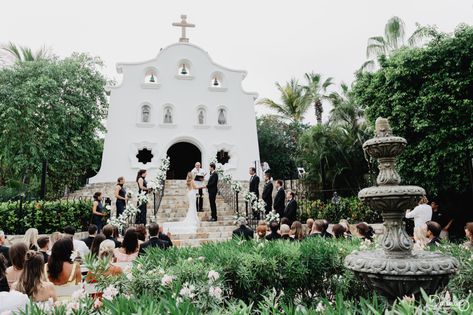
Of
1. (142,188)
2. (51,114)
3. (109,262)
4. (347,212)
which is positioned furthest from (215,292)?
(51,114)

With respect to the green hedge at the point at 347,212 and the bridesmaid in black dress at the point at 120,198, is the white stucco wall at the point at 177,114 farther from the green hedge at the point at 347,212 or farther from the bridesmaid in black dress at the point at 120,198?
the bridesmaid in black dress at the point at 120,198

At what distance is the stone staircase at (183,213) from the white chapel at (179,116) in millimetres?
1234

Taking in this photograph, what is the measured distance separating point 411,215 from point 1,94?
19121 mm

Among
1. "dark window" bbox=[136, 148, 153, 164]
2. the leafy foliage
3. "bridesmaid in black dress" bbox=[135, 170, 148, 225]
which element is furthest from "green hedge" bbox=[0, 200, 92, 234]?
the leafy foliage

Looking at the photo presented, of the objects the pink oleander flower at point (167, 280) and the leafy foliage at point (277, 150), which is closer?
the pink oleander flower at point (167, 280)

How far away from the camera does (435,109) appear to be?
11.9 meters

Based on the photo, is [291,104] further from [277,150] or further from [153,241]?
[153,241]

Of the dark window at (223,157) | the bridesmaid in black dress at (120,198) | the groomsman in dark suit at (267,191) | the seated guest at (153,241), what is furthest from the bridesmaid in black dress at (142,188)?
the dark window at (223,157)

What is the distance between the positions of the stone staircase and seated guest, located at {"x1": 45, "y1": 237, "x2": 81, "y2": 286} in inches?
167

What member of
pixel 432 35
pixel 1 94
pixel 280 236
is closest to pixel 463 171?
pixel 432 35

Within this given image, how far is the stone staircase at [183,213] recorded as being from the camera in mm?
10820

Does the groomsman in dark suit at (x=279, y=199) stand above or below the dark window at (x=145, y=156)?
below

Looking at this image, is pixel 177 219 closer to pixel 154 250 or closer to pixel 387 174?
pixel 154 250

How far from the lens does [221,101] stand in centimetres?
2194
